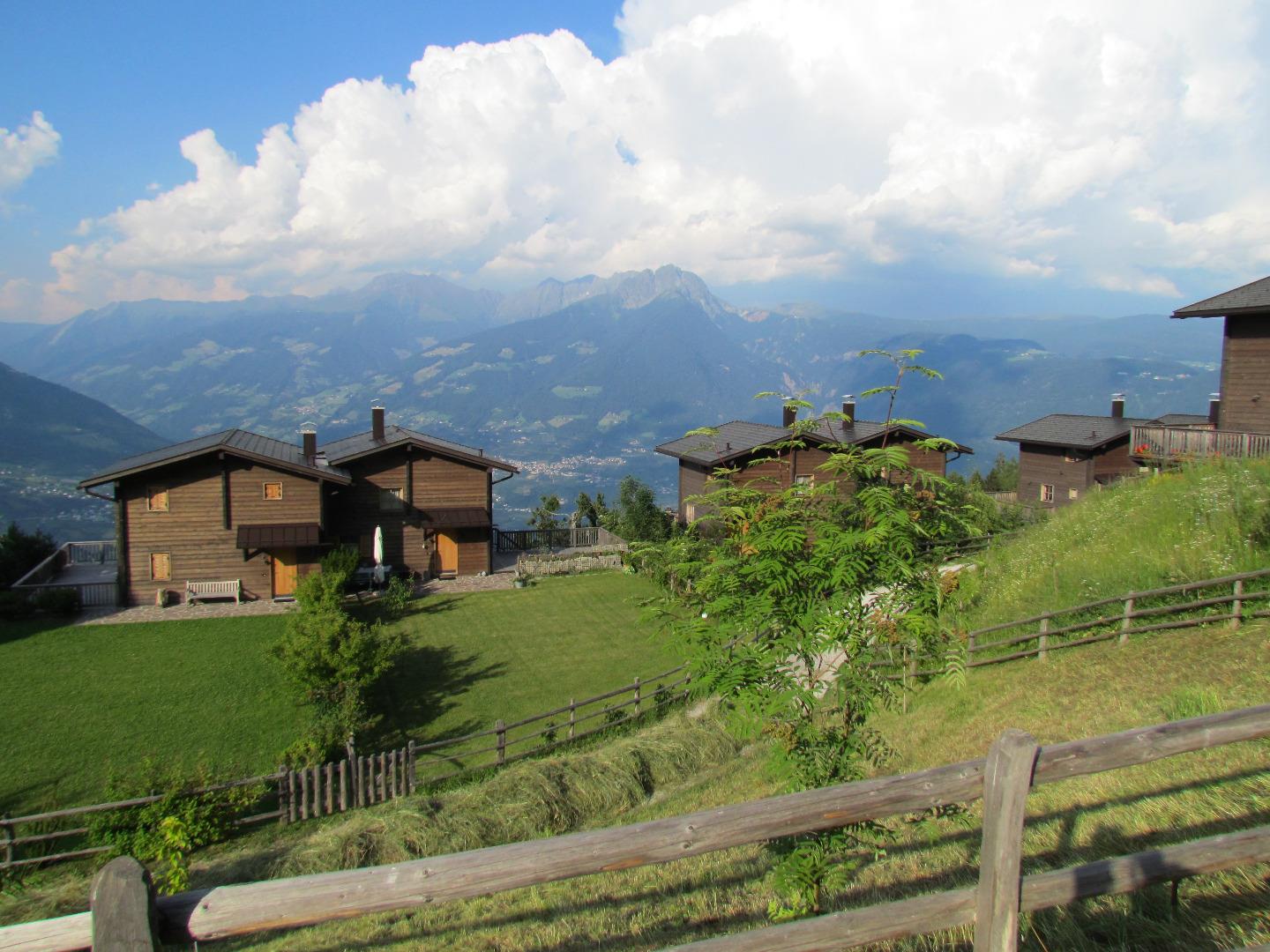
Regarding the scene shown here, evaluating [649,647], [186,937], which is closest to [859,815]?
[186,937]

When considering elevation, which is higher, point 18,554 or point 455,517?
point 455,517

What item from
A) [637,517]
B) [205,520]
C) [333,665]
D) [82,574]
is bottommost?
[82,574]

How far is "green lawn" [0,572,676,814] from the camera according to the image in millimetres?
15672

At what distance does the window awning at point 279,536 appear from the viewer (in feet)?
88.6

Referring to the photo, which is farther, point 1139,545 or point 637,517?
point 637,517

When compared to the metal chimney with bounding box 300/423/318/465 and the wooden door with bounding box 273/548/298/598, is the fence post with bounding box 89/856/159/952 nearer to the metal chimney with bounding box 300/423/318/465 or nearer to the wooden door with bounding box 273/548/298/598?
the wooden door with bounding box 273/548/298/598

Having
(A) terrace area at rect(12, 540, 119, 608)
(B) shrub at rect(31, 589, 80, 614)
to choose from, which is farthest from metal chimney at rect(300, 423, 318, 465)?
(B) shrub at rect(31, 589, 80, 614)

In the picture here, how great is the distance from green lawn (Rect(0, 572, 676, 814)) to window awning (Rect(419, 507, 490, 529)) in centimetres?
388

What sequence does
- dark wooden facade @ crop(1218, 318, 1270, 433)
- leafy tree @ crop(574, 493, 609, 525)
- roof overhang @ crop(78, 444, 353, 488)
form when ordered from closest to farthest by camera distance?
dark wooden facade @ crop(1218, 318, 1270, 433), roof overhang @ crop(78, 444, 353, 488), leafy tree @ crop(574, 493, 609, 525)

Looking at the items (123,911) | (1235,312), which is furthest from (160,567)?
(1235,312)

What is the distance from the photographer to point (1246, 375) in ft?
72.3

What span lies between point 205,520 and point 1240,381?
33.4m

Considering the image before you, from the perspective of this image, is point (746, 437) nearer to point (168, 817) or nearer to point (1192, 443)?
point (1192, 443)

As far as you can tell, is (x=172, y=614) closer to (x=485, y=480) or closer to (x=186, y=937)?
(x=485, y=480)
